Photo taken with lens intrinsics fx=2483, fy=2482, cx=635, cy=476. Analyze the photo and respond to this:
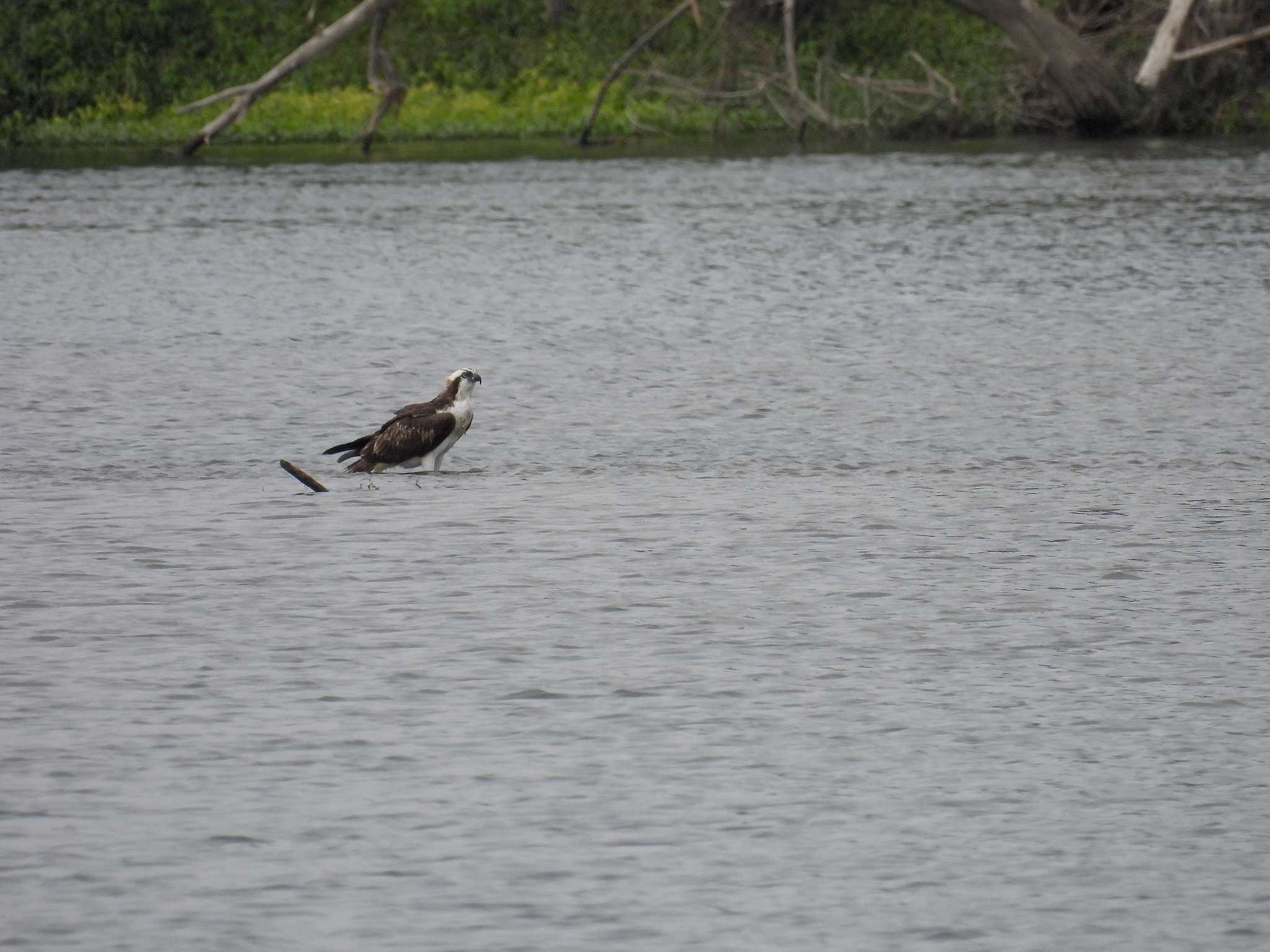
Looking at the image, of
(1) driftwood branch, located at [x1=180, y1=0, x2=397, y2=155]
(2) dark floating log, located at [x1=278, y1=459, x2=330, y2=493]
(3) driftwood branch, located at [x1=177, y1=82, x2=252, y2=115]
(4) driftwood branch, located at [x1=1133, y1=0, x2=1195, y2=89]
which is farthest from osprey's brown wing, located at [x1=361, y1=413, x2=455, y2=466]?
(4) driftwood branch, located at [x1=1133, y1=0, x2=1195, y2=89]

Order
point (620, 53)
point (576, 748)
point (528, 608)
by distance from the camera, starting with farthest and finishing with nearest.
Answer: point (620, 53) → point (528, 608) → point (576, 748)

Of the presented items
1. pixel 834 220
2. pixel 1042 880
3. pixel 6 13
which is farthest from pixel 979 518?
pixel 6 13

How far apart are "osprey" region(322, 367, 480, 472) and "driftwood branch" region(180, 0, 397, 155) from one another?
67.3 ft

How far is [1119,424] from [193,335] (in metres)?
6.27

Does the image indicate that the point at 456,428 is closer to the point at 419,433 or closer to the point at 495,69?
the point at 419,433

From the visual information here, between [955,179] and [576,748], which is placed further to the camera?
[955,179]

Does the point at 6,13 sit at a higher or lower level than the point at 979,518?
higher

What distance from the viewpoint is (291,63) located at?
3058 cm

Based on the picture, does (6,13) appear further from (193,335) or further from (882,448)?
(882,448)

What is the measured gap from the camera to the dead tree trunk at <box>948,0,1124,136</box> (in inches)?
1314

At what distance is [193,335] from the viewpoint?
14969mm

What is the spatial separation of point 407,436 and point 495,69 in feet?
114

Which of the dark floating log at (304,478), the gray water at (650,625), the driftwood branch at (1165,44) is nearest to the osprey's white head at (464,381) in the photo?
Answer: the gray water at (650,625)

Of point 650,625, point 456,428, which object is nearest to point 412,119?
point 456,428
